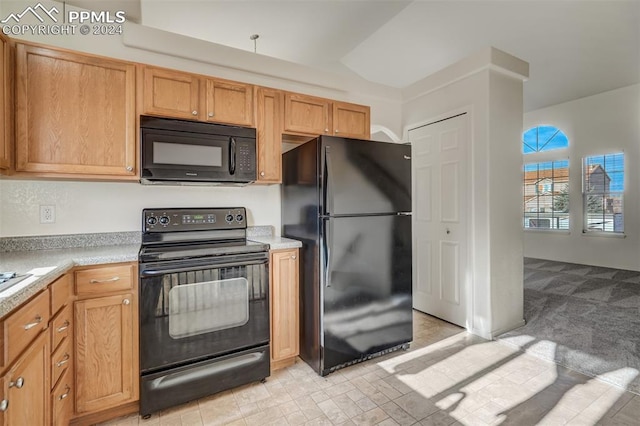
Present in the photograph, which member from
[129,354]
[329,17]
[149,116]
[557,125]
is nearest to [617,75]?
[557,125]

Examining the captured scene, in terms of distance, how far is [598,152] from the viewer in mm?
5938

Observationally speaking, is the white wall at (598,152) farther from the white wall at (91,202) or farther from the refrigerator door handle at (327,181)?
the white wall at (91,202)

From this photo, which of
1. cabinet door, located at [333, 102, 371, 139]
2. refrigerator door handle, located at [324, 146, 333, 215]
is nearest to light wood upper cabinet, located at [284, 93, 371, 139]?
cabinet door, located at [333, 102, 371, 139]

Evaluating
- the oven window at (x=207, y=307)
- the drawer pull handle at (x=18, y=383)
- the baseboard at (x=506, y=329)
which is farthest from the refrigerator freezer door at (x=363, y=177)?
the drawer pull handle at (x=18, y=383)

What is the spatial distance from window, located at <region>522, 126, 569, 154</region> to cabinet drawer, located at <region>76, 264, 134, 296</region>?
7650mm

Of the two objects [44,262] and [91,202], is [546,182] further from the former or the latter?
[44,262]

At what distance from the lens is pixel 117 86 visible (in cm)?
201

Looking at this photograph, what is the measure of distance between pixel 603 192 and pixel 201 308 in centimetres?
740

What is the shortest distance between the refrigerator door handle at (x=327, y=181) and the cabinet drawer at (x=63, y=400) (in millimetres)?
1736

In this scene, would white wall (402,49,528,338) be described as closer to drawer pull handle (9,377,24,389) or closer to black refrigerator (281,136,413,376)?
black refrigerator (281,136,413,376)

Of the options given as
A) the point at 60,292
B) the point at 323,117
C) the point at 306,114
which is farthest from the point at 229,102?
the point at 60,292

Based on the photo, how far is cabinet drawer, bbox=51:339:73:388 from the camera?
4.74 feet

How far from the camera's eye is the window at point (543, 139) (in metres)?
6.55

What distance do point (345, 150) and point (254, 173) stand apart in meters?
0.72
